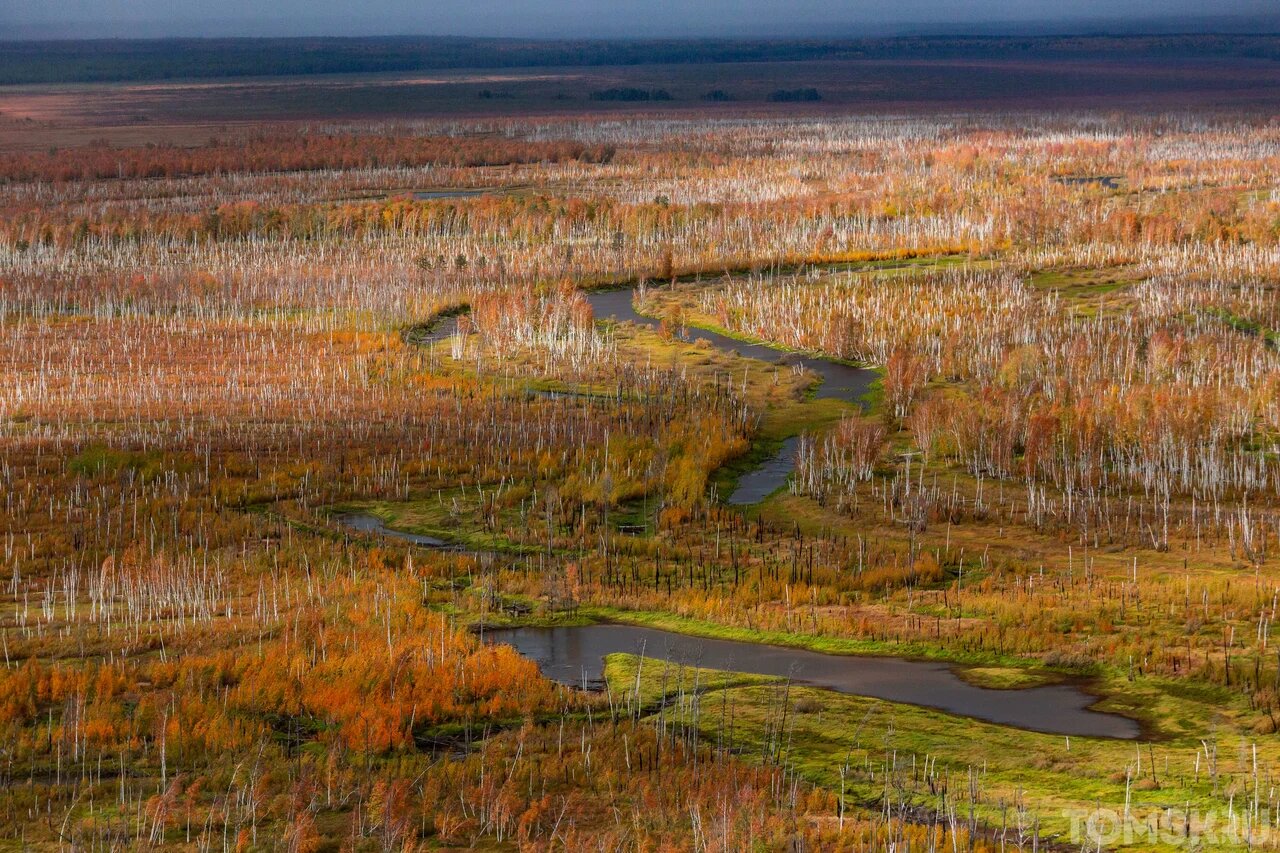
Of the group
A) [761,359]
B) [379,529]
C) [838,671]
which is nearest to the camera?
[838,671]

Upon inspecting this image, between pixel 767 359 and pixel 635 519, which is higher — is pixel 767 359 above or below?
above

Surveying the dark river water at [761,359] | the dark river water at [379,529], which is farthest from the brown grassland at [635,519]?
the dark river water at [761,359]

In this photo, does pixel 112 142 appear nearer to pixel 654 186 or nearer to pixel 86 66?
pixel 654 186

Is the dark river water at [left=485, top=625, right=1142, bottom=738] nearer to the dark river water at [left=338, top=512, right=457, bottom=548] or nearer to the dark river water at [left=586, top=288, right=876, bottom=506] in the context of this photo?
the dark river water at [left=338, top=512, right=457, bottom=548]

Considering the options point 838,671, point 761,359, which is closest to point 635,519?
point 838,671

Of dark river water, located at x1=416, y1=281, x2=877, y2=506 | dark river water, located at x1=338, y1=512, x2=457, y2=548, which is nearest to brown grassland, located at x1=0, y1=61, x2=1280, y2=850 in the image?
dark river water, located at x1=338, y1=512, x2=457, y2=548

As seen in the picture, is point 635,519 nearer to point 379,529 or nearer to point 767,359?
point 379,529

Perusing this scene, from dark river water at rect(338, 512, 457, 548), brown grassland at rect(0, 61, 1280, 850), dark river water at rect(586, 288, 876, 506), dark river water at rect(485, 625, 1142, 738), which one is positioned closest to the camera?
brown grassland at rect(0, 61, 1280, 850)

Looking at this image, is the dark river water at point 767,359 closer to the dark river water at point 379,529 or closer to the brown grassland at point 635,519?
the brown grassland at point 635,519

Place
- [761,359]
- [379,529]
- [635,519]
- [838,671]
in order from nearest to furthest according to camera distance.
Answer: [838,671]
[379,529]
[635,519]
[761,359]
